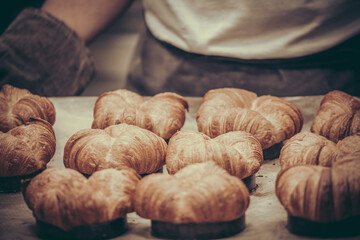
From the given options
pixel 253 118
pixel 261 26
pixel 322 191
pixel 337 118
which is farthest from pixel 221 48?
pixel 322 191

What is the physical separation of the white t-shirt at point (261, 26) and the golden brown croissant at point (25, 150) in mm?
1076

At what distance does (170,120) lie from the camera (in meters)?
2.05

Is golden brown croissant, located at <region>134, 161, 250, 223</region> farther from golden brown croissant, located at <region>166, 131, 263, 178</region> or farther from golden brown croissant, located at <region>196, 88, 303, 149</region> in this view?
golden brown croissant, located at <region>196, 88, 303, 149</region>

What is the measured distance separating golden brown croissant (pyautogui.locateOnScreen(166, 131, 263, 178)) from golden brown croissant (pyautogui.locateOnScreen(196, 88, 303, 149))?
21cm

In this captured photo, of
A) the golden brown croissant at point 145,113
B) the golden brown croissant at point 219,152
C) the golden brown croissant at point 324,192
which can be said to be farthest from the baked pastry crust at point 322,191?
the golden brown croissant at point 145,113

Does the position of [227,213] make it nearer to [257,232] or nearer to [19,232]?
[257,232]

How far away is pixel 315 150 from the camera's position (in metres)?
1.55

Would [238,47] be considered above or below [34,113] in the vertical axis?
above

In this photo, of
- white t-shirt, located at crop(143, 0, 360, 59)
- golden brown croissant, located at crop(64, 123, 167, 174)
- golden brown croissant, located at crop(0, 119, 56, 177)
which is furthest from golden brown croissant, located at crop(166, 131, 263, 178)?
white t-shirt, located at crop(143, 0, 360, 59)

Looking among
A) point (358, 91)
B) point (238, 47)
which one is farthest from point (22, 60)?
point (358, 91)

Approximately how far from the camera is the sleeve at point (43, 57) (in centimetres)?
250

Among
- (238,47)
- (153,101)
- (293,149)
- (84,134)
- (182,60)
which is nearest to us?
(293,149)

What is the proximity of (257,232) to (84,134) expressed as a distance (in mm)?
781

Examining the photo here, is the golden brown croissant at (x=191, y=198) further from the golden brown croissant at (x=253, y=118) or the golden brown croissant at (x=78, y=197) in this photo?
the golden brown croissant at (x=253, y=118)
